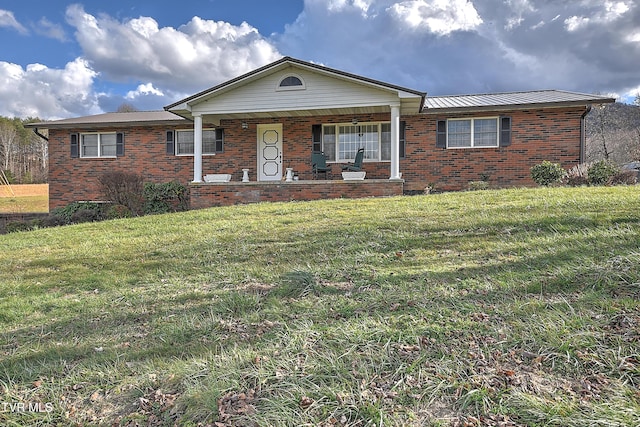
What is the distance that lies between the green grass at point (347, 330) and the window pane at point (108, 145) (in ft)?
35.2

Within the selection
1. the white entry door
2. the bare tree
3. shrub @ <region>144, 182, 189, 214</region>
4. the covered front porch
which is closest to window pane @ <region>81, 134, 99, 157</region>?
shrub @ <region>144, 182, 189, 214</region>

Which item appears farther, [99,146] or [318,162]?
[99,146]

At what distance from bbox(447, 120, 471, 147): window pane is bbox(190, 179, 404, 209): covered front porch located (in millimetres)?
3160

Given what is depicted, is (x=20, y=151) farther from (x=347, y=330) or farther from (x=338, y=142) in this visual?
(x=347, y=330)

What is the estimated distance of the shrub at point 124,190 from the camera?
1153cm

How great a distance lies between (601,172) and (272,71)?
9424 mm

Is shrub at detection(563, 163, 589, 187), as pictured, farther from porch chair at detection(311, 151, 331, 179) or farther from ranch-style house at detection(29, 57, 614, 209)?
porch chair at detection(311, 151, 331, 179)

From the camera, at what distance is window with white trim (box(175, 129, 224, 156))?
555 inches

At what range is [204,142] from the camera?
46.9ft

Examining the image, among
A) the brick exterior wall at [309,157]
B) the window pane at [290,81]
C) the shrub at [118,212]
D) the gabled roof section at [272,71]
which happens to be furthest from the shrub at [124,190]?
the window pane at [290,81]

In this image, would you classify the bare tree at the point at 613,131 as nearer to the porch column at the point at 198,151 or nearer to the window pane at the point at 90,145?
the porch column at the point at 198,151

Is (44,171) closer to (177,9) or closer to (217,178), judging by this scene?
(177,9)

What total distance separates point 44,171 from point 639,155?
188 ft

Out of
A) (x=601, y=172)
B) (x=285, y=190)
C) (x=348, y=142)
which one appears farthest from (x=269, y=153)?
(x=601, y=172)
